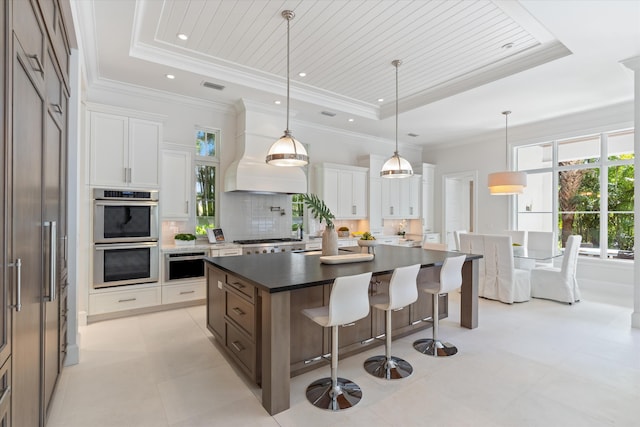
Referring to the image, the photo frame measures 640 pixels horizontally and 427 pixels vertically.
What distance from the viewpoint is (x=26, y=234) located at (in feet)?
4.93

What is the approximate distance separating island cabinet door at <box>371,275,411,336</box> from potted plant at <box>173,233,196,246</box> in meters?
3.01

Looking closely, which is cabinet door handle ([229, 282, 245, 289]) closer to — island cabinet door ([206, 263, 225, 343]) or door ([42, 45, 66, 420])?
island cabinet door ([206, 263, 225, 343])

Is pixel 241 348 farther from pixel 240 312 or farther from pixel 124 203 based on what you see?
pixel 124 203

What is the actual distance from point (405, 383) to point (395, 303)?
0.63 meters

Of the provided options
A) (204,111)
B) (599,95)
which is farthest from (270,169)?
(599,95)

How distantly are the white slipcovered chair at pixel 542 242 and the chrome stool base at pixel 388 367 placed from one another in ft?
13.7

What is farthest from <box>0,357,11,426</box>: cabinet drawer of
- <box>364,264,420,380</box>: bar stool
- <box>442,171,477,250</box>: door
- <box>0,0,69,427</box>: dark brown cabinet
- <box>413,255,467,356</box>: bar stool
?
<box>442,171,477,250</box>: door

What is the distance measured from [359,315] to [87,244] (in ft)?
11.4

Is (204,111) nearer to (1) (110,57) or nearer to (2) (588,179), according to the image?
(1) (110,57)

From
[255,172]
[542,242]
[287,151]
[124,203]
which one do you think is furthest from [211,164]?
[542,242]

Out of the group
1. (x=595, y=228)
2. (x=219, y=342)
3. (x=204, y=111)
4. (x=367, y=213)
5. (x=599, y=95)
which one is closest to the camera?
(x=219, y=342)

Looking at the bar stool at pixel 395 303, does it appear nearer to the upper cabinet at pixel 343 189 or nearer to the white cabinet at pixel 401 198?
the upper cabinet at pixel 343 189

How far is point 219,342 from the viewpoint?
319cm

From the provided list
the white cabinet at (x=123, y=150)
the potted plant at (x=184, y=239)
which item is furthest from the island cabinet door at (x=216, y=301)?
the white cabinet at (x=123, y=150)
